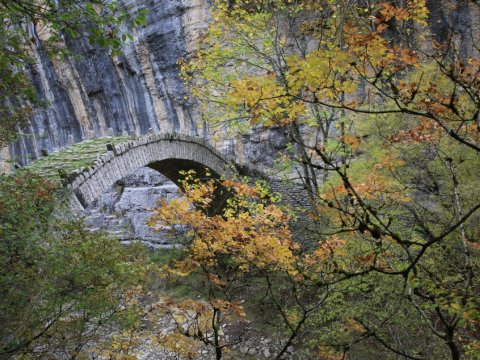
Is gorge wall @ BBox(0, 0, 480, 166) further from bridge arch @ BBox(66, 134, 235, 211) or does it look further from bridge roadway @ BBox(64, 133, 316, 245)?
bridge arch @ BBox(66, 134, 235, 211)

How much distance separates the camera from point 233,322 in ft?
33.9

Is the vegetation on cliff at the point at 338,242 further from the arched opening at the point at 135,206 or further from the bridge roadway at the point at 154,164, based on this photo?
the arched opening at the point at 135,206

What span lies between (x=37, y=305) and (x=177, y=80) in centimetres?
1550

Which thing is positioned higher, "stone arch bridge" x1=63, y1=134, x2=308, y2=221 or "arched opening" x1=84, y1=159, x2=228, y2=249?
"stone arch bridge" x1=63, y1=134, x2=308, y2=221

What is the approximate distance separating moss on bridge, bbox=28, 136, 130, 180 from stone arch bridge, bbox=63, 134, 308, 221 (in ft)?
0.95

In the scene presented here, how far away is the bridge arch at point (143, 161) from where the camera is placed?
7.38 m

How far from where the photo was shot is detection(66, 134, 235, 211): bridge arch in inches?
291

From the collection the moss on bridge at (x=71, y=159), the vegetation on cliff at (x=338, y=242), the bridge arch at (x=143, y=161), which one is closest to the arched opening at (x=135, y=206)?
the bridge arch at (x=143, y=161)

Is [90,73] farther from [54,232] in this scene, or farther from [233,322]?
[54,232]

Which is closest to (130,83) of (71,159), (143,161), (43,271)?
(143,161)

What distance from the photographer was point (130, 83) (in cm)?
1966

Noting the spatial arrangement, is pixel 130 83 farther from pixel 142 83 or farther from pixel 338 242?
pixel 338 242

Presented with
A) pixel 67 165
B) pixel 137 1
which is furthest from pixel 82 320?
pixel 137 1

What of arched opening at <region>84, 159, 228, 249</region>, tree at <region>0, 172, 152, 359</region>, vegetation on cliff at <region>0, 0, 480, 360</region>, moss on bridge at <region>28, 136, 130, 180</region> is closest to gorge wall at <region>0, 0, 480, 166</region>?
arched opening at <region>84, 159, 228, 249</region>
